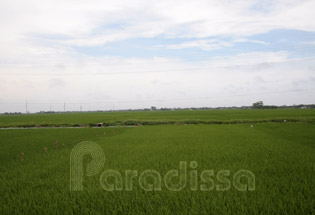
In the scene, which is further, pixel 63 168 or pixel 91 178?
pixel 63 168

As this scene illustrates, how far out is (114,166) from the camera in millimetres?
5871

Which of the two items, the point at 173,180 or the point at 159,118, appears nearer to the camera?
the point at 173,180

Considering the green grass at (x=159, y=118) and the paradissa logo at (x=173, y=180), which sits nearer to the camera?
the paradissa logo at (x=173, y=180)

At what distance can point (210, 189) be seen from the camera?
4008 mm

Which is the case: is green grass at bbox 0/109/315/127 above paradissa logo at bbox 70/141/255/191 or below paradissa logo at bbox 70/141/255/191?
above

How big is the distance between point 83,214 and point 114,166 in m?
2.61

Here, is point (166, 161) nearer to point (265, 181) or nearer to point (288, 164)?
point (265, 181)

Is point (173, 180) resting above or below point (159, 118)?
below

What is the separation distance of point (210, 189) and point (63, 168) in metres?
4.07

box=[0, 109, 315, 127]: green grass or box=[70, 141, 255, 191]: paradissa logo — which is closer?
box=[70, 141, 255, 191]: paradissa logo

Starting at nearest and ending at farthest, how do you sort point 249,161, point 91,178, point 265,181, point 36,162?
point 265,181
point 91,178
point 249,161
point 36,162

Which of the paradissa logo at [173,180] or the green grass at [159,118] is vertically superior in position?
the green grass at [159,118]

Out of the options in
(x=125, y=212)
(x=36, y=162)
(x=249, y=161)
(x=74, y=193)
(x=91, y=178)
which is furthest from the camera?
(x=36, y=162)

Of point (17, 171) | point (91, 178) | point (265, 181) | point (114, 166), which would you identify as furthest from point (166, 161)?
point (17, 171)
